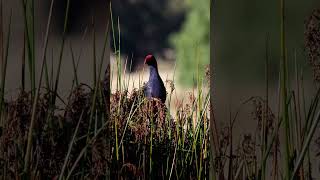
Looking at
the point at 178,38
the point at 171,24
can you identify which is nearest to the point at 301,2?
the point at 178,38

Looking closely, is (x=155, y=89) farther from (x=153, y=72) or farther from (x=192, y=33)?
(x=192, y=33)

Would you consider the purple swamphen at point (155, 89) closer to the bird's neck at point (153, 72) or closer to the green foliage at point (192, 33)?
the bird's neck at point (153, 72)

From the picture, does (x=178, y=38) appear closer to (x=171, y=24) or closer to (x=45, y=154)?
(x=171, y=24)

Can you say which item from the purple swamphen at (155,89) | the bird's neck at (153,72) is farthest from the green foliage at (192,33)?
the purple swamphen at (155,89)

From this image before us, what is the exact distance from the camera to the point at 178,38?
13.1 meters

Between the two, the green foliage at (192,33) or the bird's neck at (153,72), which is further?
the green foliage at (192,33)

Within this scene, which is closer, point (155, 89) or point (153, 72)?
point (155, 89)

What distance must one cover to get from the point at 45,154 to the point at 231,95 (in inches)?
33.6

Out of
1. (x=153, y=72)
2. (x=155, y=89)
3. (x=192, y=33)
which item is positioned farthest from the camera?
(x=192, y=33)

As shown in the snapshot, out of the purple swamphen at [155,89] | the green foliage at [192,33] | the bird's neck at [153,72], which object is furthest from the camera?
the green foliage at [192,33]

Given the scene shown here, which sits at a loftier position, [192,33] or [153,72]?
[192,33]

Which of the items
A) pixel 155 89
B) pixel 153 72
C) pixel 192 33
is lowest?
pixel 155 89

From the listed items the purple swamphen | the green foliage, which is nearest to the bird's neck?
the purple swamphen

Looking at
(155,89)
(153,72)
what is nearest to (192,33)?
(153,72)
